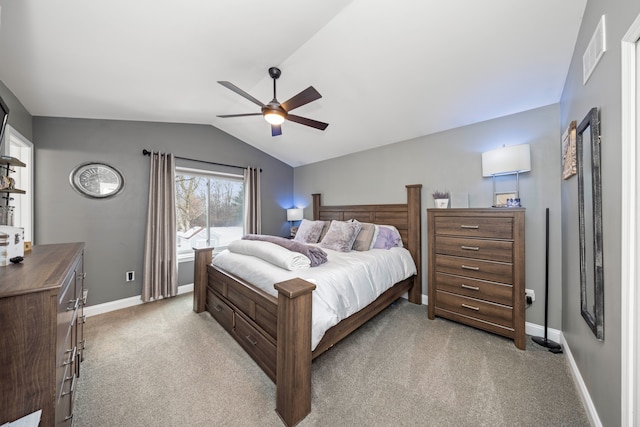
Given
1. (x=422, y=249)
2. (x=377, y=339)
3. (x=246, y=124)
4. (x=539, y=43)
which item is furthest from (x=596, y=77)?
(x=246, y=124)

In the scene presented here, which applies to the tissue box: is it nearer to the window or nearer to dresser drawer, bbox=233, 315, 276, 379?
dresser drawer, bbox=233, 315, 276, 379

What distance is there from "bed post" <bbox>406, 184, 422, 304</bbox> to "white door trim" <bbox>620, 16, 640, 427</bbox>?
7.17ft

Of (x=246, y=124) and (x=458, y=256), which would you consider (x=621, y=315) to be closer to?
(x=458, y=256)

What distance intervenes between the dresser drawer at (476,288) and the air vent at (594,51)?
70.7 inches

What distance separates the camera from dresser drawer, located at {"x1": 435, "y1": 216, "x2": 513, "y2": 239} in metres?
2.25

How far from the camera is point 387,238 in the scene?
3238 millimetres

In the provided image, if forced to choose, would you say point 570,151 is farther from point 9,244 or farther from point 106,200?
point 106,200

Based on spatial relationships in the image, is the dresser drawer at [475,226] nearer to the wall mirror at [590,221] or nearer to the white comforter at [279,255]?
the wall mirror at [590,221]

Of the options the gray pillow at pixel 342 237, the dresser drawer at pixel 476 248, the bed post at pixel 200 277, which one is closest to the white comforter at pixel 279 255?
the bed post at pixel 200 277

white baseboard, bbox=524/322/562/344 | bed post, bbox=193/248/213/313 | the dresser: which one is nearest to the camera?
the dresser

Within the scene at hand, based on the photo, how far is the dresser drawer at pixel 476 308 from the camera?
7.43 ft

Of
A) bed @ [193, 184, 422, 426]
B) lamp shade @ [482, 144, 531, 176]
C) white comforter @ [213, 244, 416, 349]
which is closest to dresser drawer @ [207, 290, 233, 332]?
bed @ [193, 184, 422, 426]

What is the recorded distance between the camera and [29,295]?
85 centimetres

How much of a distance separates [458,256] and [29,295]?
3.11 m
